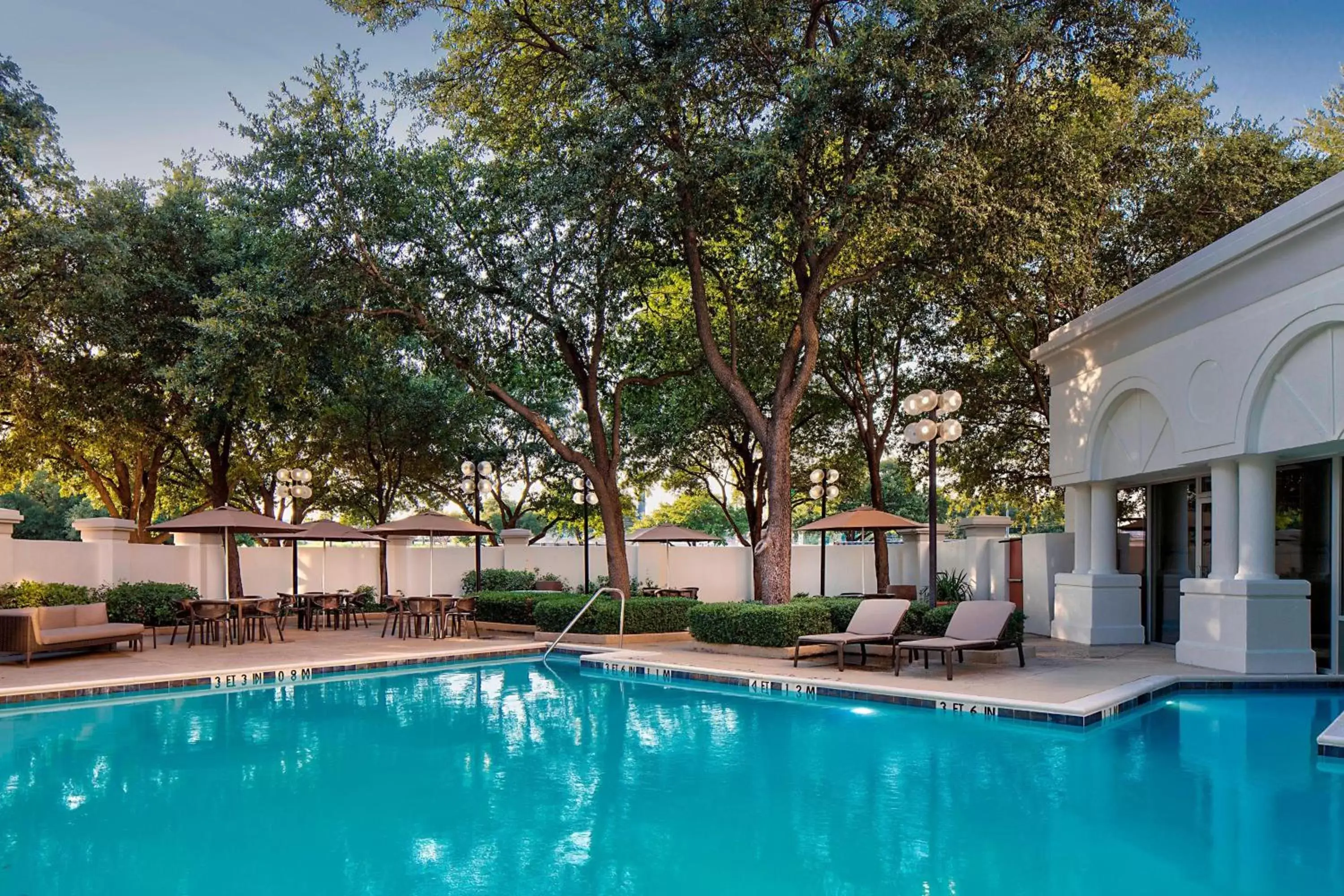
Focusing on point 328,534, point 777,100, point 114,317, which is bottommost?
point 328,534

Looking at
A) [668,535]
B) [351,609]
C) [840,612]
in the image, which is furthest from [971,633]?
[351,609]

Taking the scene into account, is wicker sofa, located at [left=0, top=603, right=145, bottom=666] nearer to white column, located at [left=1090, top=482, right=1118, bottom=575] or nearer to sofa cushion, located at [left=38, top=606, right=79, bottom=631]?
sofa cushion, located at [left=38, top=606, right=79, bottom=631]

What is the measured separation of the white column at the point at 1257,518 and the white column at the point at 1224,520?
0.20 meters

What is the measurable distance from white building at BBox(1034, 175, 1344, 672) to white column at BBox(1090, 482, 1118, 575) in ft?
0.08

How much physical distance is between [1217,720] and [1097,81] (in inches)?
564

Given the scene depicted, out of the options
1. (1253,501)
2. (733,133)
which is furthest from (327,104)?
(1253,501)

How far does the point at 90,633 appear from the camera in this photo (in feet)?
47.3

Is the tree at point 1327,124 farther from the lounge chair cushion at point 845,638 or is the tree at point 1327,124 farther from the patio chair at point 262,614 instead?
the patio chair at point 262,614

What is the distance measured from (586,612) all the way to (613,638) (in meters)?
0.72

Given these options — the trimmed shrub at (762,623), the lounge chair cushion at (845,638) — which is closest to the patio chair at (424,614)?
the trimmed shrub at (762,623)

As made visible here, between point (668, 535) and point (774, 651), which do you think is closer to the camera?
point (774, 651)

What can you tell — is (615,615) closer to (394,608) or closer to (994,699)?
(394,608)

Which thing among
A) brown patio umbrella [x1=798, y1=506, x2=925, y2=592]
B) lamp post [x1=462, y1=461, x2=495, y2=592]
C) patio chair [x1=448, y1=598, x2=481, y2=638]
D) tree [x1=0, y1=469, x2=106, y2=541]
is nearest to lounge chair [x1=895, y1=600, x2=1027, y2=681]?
brown patio umbrella [x1=798, y1=506, x2=925, y2=592]

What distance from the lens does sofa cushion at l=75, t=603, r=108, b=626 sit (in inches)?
577
